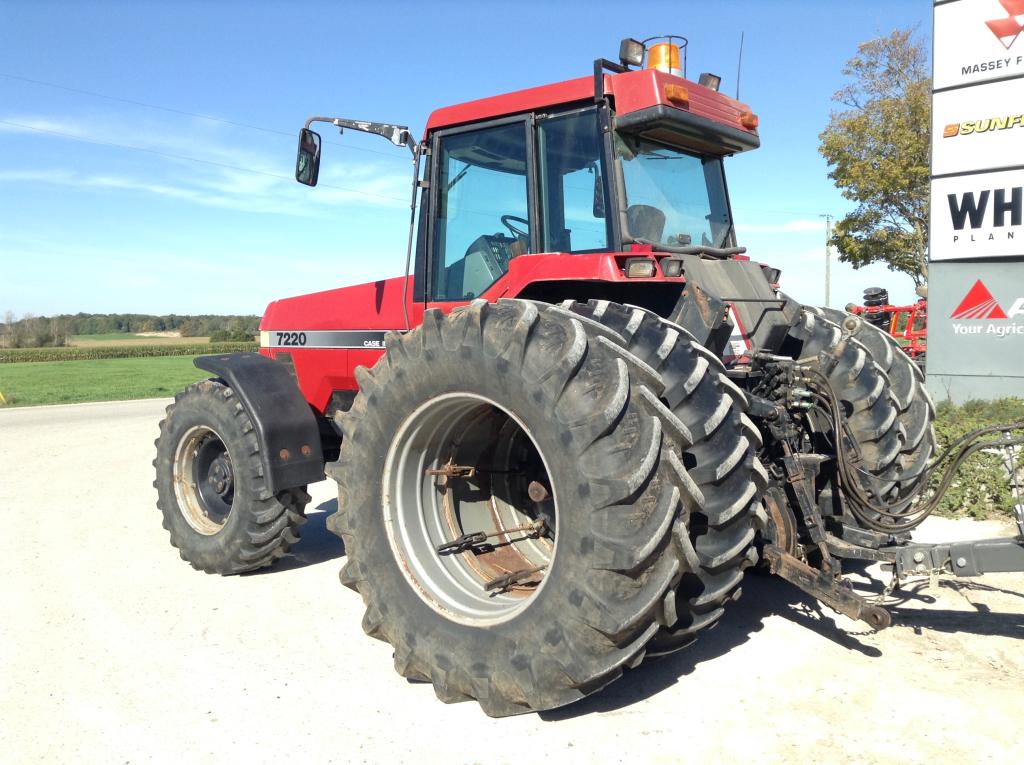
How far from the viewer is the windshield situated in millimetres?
4219

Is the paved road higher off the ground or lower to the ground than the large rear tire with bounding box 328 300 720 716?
lower

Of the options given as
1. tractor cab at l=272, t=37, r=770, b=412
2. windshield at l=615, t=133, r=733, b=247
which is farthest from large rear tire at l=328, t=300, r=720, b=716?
windshield at l=615, t=133, r=733, b=247

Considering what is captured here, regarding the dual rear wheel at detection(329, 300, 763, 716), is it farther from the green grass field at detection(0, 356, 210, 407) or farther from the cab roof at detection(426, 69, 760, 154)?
the green grass field at detection(0, 356, 210, 407)

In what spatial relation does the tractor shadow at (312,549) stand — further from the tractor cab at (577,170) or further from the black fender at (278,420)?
the tractor cab at (577,170)

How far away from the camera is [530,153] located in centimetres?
435

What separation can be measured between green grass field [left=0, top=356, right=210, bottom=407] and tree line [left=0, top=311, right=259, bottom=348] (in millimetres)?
4456

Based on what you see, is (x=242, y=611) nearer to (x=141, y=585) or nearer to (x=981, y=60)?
(x=141, y=585)

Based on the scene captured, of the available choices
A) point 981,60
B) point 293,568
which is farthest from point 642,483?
point 981,60

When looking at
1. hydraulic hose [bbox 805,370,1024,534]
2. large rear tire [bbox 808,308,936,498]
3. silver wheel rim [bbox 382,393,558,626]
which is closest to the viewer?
silver wheel rim [bbox 382,393,558,626]

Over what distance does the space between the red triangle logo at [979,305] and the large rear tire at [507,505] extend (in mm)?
7373

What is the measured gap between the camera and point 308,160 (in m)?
5.10

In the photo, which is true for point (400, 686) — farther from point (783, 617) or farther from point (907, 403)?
point (907, 403)

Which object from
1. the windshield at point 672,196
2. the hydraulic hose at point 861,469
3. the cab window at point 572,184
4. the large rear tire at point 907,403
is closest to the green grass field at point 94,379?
the cab window at point 572,184

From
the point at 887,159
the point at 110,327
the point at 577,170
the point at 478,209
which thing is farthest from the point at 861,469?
the point at 110,327
